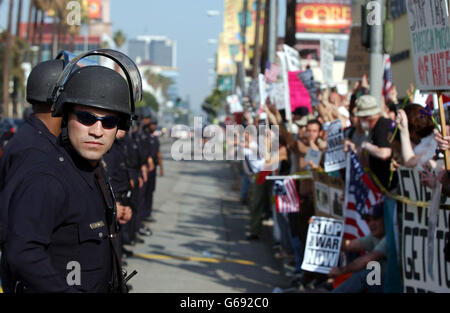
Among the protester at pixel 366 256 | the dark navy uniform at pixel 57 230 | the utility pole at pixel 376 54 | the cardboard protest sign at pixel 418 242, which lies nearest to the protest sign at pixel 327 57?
the utility pole at pixel 376 54

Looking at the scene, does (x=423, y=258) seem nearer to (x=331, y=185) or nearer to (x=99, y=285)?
(x=331, y=185)

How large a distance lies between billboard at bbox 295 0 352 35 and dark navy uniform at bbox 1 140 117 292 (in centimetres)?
6986

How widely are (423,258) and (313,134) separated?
158 inches

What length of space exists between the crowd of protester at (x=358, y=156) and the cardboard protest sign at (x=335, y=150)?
12 cm

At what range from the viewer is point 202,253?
11875mm

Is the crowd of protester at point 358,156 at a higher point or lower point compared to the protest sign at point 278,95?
lower

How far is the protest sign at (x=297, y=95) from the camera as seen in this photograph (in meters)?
11.2

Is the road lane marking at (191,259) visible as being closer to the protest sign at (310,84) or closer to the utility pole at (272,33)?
the protest sign at (310,84)

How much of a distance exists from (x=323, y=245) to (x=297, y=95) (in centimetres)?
365

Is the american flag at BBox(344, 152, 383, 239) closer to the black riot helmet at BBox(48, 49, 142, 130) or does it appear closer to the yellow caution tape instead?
the yellow caution tape

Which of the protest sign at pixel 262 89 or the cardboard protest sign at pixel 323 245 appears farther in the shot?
the protest sign at pixel 262 89

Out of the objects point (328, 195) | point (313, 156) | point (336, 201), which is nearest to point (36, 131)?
point (336, 201)

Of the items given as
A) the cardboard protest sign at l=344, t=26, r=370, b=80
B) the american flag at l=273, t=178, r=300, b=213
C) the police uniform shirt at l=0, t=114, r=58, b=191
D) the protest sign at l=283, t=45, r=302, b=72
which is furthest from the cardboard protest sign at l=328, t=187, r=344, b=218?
the police uniform shirt at l=0, t=114, r=58, b=191

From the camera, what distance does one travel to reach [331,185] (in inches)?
349
